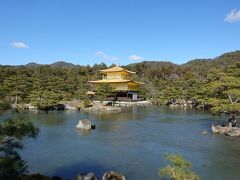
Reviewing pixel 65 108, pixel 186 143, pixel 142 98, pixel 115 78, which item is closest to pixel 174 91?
pixel 142 98

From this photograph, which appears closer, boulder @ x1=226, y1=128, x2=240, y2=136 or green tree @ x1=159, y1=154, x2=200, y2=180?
green tree @ x1=159, y1=154, x2=200, y2=180

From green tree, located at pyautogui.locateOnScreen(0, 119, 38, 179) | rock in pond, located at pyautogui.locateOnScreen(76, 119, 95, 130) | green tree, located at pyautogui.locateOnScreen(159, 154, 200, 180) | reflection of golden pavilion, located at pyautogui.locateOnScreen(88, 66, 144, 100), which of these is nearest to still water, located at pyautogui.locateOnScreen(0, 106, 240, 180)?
rock in pond, located at pyautogui.locateOnScreen(76, 119, 95, 130)

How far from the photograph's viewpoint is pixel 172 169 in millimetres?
9039

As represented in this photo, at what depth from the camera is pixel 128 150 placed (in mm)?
18641

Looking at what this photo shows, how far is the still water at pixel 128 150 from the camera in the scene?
14.8 meters

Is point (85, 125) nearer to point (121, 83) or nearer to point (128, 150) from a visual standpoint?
point (128, 150)

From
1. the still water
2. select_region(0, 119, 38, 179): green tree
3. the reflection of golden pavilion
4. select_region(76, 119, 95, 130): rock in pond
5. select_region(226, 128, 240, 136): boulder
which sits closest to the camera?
select_region(0, 119, 38, 179): green tree

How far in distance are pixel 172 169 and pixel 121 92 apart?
44.8m

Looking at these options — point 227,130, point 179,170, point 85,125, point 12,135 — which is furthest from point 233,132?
point 12,135

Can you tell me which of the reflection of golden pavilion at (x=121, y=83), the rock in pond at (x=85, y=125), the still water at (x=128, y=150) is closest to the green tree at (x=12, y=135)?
the still water at (x=128, y=150)

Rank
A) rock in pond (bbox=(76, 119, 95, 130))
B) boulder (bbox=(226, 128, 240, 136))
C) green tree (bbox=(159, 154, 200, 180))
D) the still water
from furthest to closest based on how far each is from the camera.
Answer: rock in pond (bbox=(76, 119, 95, 130)) → boulder (bbox=(226, 128, 240, 136)) → the still water → green tree (bbox=(159, 154, 200, 180))

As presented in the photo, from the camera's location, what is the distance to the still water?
14758 millimetres

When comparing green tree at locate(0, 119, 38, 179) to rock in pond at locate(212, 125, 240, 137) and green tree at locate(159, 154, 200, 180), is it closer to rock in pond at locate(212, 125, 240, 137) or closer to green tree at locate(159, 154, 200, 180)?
green tree at locate(159, 154, 200, 180)

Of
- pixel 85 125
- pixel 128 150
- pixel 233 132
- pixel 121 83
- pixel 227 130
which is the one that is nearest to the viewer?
pixel 128 150
